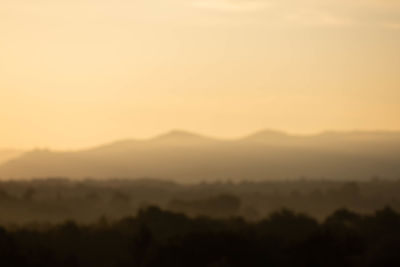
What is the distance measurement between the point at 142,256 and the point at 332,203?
60873 mm

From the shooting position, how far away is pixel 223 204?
8338cm

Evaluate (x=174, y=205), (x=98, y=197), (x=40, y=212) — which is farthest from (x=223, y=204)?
(x=98, y=197)

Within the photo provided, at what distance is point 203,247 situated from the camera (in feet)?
115

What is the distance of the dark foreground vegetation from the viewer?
34.2 metres

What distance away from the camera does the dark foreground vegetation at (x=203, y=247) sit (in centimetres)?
3425

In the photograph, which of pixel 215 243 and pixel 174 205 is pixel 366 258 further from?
pixel 174 205

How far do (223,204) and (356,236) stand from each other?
45.3 meters

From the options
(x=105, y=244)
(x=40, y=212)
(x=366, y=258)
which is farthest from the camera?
(x=40, y=212)

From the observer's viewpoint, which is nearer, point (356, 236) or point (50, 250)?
point (50, 250)

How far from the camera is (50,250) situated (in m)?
35.4

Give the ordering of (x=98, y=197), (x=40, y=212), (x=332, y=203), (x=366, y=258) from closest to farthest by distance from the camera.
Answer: (x=366, y=258)
(x=40, y=212)
(x=332, y=203)
(x=98, y=197)

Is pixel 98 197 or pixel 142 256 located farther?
pixel 98 197

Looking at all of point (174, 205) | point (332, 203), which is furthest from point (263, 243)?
point (332, 203)

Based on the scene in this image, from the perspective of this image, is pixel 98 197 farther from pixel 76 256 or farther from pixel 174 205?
pixel 76 256
